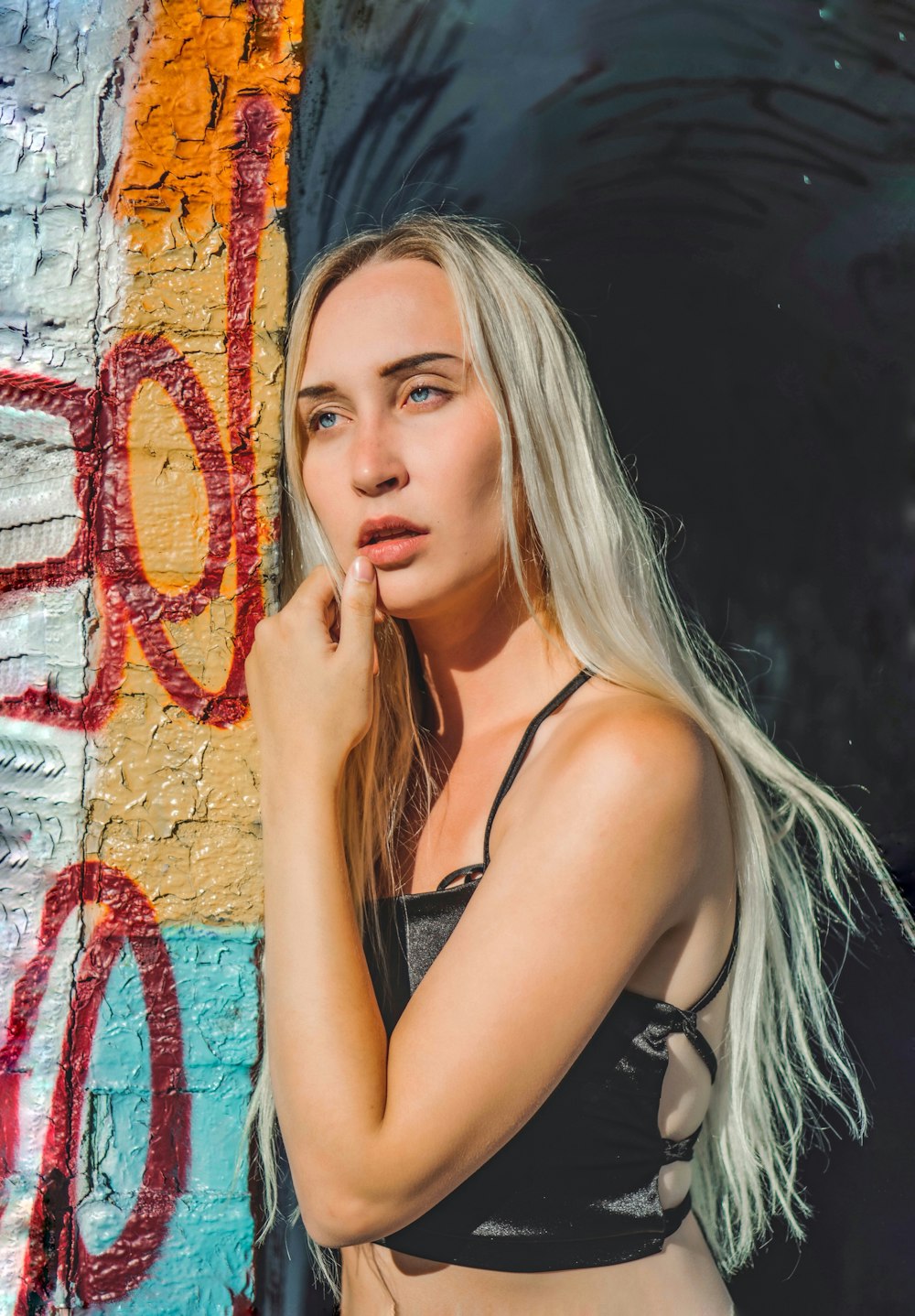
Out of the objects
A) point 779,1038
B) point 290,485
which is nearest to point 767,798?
point 779,1038

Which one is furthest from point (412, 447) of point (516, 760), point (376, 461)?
point (516, 760)

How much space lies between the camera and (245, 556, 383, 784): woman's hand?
1.49 m

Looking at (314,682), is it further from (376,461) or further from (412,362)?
(412,362)

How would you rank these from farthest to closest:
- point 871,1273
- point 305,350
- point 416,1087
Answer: point 871,1273 < point 305,350 < point 416,1087

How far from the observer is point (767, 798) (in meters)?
2.21

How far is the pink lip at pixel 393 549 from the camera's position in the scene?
5.04 feet

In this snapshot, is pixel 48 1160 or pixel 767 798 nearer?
pixel 48 1160

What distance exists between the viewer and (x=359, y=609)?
1546 mm

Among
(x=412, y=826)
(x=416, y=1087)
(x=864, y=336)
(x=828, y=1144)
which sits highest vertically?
(x=864, y=336)

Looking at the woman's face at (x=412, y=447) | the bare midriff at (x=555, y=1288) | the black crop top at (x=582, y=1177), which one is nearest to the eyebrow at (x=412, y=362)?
the woman's face at (x=412, y=447)

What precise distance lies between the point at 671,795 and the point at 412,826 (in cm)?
60

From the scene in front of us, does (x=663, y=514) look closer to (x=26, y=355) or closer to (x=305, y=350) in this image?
(x=305, y=350)

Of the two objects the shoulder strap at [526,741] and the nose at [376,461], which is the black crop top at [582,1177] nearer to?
the shoulder strap at [526,741]

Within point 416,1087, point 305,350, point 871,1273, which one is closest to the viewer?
point 416,1087
